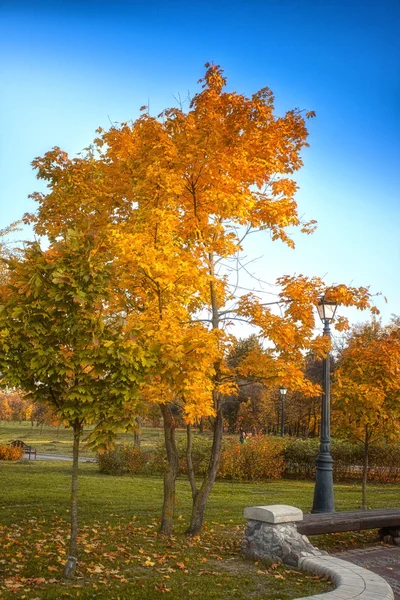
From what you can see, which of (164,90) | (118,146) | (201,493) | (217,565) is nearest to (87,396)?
(217,565)

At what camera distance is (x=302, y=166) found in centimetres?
939

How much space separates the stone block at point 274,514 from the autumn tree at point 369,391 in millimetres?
3694

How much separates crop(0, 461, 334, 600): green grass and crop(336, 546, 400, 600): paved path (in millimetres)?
1116

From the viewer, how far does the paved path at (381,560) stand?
22.8 feet

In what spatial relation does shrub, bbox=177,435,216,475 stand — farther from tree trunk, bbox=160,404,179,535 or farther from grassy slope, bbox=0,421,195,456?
tree trunk, bbox=160,404,179,535

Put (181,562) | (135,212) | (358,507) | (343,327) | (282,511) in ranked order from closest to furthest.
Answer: (181,562) → (282,511) → (135,212) → (343,327) → (358,507)

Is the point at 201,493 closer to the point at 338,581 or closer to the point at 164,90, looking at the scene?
the point at 338,581

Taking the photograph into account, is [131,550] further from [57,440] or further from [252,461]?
[57,440]

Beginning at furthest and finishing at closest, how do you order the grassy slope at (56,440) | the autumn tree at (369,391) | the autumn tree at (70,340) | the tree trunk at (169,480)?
the grassy slope at (56,440)
the autumn tree at (369,391)
the tree trunk at (169,480)
the autumn tree at (70,340)

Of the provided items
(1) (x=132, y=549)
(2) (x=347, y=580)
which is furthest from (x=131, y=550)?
(2) (x=347, y=580)

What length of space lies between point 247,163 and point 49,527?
6516mm

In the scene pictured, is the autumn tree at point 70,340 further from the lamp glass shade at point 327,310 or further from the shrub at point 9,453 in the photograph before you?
the shrub at point 9,453

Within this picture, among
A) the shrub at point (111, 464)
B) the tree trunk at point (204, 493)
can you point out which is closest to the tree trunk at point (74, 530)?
the tree trunk at point (204, 493)

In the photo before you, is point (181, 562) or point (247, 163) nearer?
point (181, 562)
